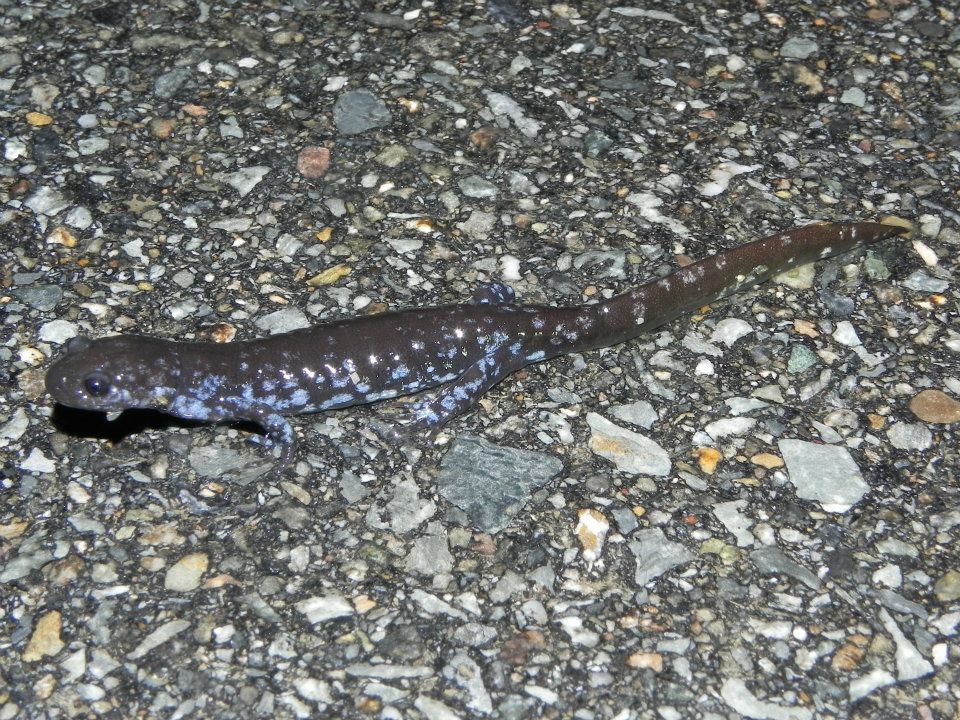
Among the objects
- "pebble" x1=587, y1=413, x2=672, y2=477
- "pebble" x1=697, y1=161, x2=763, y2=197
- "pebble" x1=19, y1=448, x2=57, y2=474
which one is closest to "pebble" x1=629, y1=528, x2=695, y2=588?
"pebble" x1=587, y1=413, x2=672, y2=477

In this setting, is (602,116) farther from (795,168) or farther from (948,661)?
(948,661)

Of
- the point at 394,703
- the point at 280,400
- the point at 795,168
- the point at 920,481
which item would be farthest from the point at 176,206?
the point at 920,481

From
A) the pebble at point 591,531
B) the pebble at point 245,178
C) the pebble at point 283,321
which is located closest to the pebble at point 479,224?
the pebble at point 283,321

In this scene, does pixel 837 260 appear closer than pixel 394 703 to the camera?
No

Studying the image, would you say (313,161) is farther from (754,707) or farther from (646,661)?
(754,707)

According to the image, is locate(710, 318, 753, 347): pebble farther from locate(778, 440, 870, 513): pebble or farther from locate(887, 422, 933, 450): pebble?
locate(887, 422, 933, 450): pebble

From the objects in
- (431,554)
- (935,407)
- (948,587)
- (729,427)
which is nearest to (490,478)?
(431,554)

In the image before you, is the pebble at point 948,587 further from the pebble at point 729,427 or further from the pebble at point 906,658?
the pebble at point 729,427
